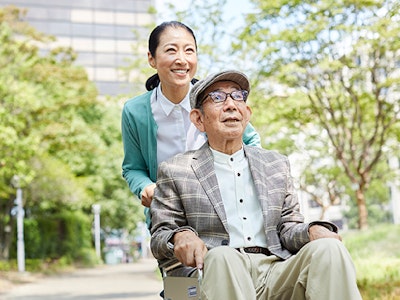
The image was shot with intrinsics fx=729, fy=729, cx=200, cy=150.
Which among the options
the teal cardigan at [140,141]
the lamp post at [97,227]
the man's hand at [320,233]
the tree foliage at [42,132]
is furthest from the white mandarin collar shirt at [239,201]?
the lamp post at [97,227]

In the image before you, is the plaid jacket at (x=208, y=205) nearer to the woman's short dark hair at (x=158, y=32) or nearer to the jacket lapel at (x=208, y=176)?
the jacket lapel at (x=208, y=176)

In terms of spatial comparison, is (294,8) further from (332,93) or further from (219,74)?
(219,74)

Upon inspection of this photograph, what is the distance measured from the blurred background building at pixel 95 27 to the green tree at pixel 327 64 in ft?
157

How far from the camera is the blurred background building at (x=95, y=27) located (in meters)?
65.7

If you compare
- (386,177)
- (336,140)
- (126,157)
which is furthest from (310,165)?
(126,157)

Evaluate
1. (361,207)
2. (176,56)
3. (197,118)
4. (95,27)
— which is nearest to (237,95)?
(197,118)

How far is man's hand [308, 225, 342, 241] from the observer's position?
8.00 feet

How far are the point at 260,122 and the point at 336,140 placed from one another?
3.42 meters

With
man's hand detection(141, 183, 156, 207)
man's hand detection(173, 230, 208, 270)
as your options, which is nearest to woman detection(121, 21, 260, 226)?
man's hand detection(141, 183, 156, 207)

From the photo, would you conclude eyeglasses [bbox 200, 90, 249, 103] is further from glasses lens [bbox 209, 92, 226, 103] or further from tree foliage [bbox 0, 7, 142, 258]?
tree foliage [bbox 0, 7, 142, 258]

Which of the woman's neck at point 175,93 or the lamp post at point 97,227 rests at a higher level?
the woman's neck at point 175,93

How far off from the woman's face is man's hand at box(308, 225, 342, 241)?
107 centimetres

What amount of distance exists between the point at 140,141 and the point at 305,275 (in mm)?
1344

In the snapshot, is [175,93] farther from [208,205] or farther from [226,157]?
[208,205]
